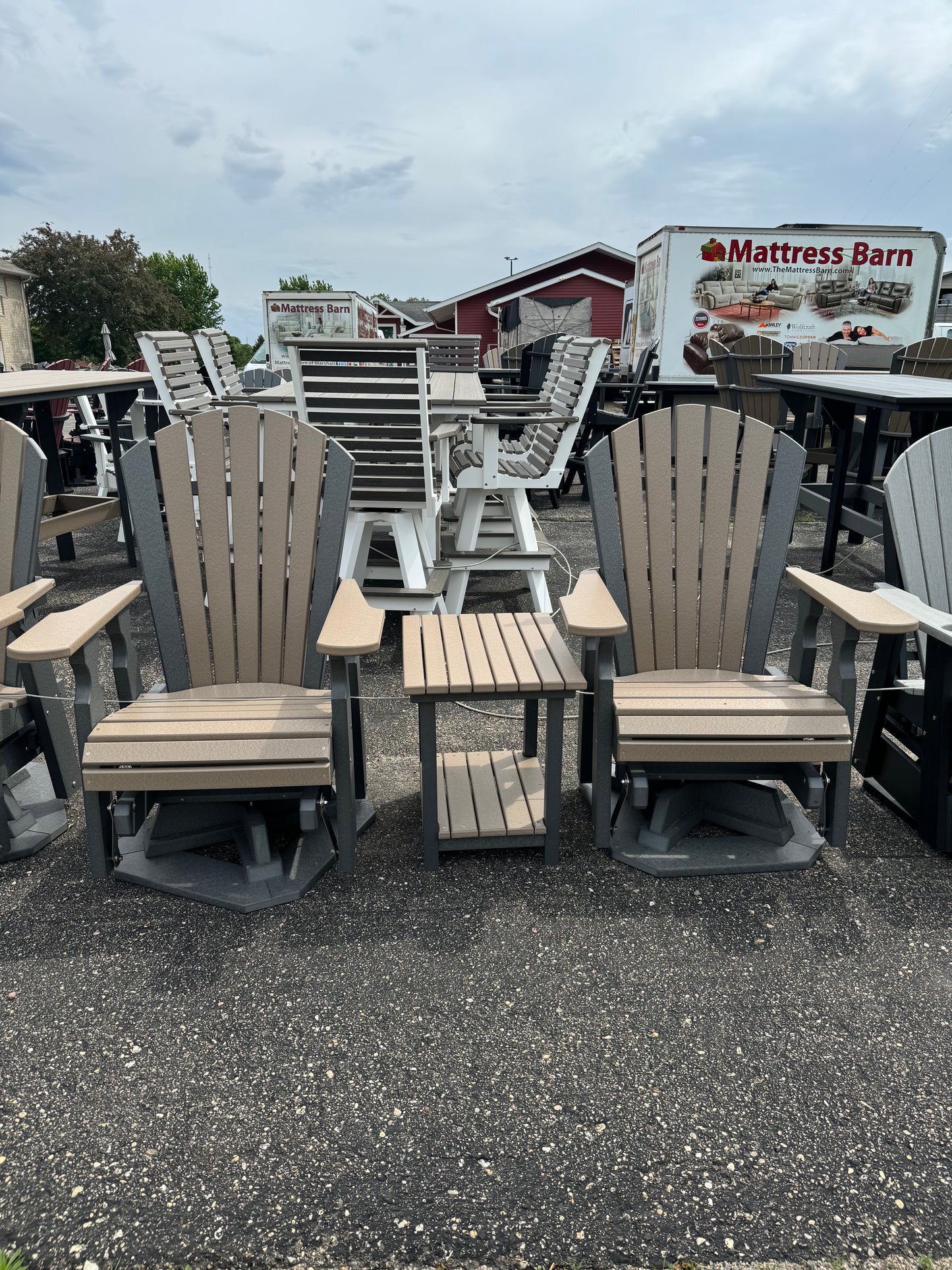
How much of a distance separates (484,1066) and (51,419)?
5169 mm

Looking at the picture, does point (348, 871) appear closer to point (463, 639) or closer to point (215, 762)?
point (215, 762)

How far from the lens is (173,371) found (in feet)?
15.8

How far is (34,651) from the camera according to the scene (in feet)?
6.43

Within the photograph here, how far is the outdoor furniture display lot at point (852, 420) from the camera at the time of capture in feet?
14.3

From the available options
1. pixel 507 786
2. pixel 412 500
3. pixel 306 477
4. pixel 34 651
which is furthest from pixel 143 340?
pixel 507 786

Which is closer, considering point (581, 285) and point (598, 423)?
point (598, 423)

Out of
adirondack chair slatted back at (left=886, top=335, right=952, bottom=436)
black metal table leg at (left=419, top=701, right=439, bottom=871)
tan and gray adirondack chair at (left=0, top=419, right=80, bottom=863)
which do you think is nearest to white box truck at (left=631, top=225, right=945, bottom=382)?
adirondack chair slatted back at (left=886, top=335, right=952, bottom=436)

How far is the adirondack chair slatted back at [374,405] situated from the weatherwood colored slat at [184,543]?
986 millimetres

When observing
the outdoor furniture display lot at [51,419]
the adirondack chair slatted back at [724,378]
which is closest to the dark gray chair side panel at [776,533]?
the outdoor furniture display lot at [51,419]

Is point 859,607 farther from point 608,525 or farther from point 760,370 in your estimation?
point 760,370

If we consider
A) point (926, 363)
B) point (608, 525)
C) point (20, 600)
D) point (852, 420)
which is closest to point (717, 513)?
point (608, 525)

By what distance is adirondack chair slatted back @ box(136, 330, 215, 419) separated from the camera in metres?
4.61

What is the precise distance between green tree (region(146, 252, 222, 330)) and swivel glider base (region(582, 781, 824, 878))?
2998 inches

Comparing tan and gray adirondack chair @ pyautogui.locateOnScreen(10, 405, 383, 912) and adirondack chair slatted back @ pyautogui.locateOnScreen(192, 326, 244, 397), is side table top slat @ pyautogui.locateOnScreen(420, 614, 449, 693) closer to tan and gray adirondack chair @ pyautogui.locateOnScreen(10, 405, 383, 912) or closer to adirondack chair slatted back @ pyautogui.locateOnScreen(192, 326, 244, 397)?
tan and gray adirondack chair @ pyautogui.locateOnScreen(10, 405, 383, 912)
